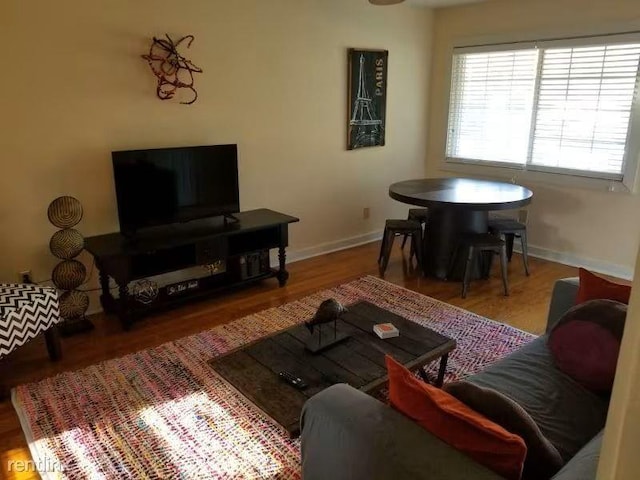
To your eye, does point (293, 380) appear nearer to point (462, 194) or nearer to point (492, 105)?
point (462, 194)

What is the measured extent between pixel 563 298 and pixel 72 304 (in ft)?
9.64

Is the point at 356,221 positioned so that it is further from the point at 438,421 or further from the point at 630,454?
the point at 630,454

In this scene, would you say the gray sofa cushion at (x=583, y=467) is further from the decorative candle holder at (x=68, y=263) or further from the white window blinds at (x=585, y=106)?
the white window blinds at (x=585, y=106)

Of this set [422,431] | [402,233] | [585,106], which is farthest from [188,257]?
[585,106]

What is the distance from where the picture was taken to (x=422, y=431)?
50.6 inches

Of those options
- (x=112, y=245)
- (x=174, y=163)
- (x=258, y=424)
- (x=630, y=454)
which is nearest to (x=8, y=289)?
(x=112, y=245)

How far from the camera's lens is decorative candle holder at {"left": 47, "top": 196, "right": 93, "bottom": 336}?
3.05 m

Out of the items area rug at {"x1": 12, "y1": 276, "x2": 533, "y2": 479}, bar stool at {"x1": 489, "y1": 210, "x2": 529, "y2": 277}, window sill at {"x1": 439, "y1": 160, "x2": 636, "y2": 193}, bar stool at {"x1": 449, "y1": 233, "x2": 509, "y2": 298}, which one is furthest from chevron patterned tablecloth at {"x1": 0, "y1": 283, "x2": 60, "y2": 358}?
window sill at {"x1": 439, "y1": 160, "x2": 636, "y2": 193}

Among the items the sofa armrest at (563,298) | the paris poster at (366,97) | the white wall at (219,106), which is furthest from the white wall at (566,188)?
the sofa armrest at (563,298)

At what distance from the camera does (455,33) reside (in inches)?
201

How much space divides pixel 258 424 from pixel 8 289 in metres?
1.56

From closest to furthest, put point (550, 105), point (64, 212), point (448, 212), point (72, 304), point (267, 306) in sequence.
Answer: point (64, 212) < point (72, 304) < point (267, 306) < point (448, 212) < point (550, 105)

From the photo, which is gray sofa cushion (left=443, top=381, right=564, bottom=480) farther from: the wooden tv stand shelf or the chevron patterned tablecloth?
the wooden tv stand shelf

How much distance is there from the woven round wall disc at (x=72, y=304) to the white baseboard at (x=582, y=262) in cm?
403
